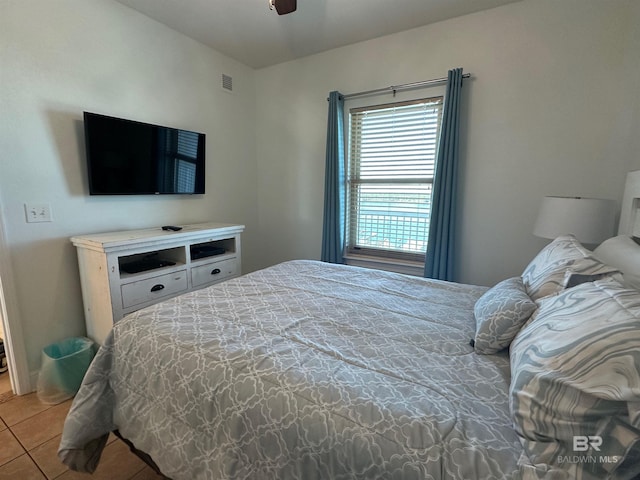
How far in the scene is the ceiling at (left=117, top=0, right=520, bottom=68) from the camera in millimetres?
2240

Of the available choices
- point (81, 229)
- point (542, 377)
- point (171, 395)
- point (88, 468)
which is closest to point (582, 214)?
point (542, 377)

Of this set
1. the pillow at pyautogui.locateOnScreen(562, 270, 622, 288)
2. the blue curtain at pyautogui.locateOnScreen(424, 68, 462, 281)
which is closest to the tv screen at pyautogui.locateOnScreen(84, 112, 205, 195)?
the blue curtain at pyautogui.locateOnScreen(424, 68, 462, 281)

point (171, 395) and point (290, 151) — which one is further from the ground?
point (290, 151)

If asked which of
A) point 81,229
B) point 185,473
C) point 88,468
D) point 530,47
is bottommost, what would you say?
point 88,468

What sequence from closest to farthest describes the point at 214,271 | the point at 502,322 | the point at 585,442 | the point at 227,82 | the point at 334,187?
the point at 585,442 < the point at 502,322 < the point at 214,271 < the point at 334,187 < the point at 227,82

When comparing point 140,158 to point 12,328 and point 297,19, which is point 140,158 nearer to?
point 12,328

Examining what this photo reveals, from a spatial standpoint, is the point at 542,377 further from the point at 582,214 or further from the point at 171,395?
the point at 582,214

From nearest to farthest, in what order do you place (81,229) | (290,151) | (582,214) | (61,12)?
(582,214) → (61,12) → (81,229) → (290,151)

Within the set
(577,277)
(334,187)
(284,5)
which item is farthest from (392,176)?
(577,277)

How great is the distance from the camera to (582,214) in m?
1.79

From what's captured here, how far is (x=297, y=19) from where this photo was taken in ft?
7.93

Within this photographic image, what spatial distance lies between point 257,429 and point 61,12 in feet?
8.97

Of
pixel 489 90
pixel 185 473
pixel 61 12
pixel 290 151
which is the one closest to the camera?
pixel 185 473

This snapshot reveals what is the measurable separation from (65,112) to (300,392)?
2384 mm
